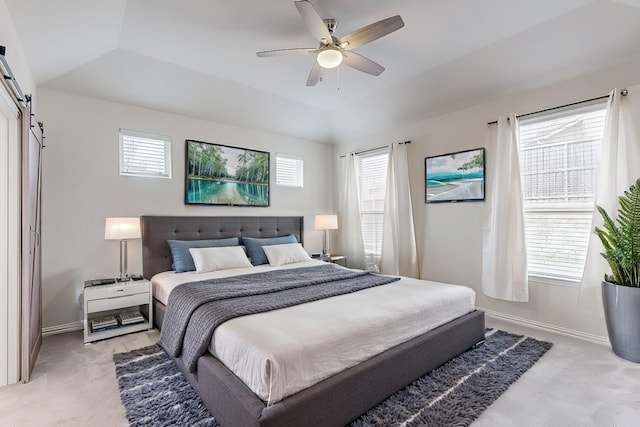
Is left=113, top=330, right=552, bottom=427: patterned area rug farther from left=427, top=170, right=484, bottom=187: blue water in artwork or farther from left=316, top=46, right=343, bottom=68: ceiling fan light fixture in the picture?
left=316, top=46, right=343, bottom=68: ceiling fan light fixture

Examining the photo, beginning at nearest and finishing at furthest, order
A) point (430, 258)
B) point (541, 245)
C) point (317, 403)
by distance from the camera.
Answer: point (317, 403), point (541, 245), point (430, 258)

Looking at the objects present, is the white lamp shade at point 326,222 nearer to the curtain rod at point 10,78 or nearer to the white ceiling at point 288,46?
the white ceiling at point 288,46

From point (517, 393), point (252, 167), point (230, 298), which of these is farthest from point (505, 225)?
point (252, 167)

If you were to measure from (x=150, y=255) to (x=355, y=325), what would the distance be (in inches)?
113

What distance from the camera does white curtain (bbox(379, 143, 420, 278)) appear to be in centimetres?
441

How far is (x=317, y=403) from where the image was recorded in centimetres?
159

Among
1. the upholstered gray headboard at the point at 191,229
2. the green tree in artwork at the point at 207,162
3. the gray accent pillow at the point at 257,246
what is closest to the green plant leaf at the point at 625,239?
the gray accent pillow at the point at 257,246

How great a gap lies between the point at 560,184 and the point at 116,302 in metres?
4.68

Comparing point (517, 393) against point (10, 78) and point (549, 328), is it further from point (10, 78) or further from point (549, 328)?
point (10, 78)

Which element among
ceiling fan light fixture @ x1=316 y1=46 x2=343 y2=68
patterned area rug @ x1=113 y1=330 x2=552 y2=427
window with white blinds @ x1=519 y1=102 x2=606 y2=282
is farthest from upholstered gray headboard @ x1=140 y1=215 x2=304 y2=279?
window with white blinds @ x1=519 y1=102 x2=606 y2=282

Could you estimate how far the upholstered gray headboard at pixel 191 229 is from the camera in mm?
3719

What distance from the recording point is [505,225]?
3412 mm

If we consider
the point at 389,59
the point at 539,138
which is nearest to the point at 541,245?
the point at 539,138

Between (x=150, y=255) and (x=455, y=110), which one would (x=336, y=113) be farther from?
(x=150, y=255)
